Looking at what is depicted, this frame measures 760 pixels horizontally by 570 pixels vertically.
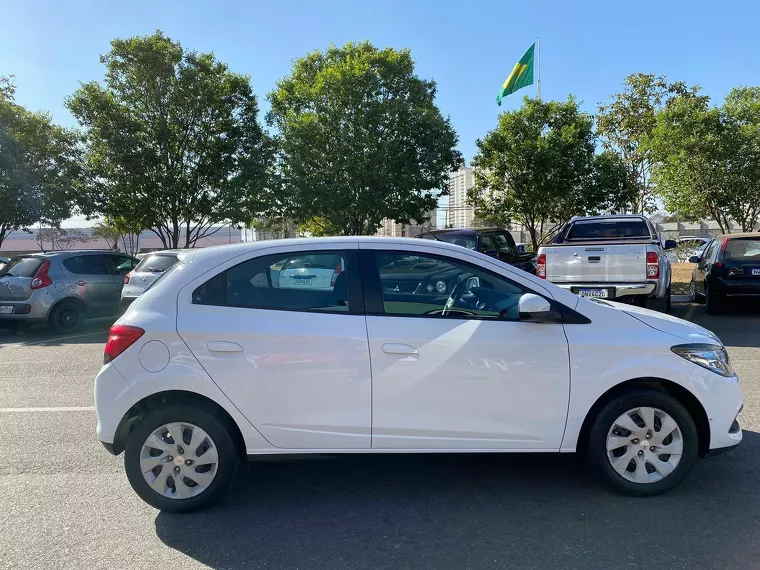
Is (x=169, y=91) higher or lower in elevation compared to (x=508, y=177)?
higher

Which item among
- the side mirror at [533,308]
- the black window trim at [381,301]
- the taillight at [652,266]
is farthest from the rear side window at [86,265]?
the side mirror at [533,308]

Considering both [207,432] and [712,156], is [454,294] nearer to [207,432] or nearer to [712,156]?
[207,432]

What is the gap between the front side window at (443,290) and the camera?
3.79 meters

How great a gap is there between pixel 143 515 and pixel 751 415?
509 centimetres

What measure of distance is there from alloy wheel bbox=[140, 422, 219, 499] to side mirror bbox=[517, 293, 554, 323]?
6.69ft

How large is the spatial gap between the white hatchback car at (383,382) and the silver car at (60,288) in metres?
8.72

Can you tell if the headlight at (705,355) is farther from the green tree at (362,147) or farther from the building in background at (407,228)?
the building in background at (407,228)

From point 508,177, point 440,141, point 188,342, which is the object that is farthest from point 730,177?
point 188,342

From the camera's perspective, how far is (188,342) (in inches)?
143

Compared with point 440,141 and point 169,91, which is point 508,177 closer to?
point 440,141

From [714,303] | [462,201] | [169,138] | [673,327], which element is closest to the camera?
[673,327]

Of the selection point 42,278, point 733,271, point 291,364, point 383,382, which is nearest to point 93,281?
point 42,278

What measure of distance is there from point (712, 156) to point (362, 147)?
1016 centimetres

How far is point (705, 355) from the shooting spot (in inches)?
148
